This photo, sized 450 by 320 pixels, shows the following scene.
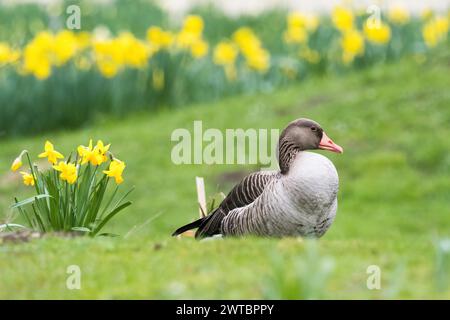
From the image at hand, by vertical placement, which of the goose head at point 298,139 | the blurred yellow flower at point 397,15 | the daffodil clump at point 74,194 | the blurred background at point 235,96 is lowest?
the daffodil clump at point 74,194

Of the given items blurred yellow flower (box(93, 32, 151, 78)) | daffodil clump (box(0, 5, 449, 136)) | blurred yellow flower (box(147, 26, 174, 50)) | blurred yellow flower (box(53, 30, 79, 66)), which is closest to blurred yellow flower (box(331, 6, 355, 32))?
daffodil clump (box(0, 5, 449, 136))

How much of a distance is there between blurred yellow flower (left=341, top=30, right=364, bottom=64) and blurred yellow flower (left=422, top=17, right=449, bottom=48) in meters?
0.99

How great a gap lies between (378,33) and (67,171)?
28.2 feet

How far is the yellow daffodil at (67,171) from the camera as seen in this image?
6.42 metres

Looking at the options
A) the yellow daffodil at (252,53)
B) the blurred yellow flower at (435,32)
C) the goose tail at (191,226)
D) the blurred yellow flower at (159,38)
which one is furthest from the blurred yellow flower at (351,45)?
the goose tail at (191,226)

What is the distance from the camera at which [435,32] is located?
14891mm

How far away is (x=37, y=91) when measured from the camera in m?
14.0

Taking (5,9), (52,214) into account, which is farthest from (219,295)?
(5,9)

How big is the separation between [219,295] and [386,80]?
9.53 m

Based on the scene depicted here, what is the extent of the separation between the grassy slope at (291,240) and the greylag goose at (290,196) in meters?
0.21

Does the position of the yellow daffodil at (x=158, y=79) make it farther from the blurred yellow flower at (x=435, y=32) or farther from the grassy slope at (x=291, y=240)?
the blurred yellow flower at (x=435, y=32)
